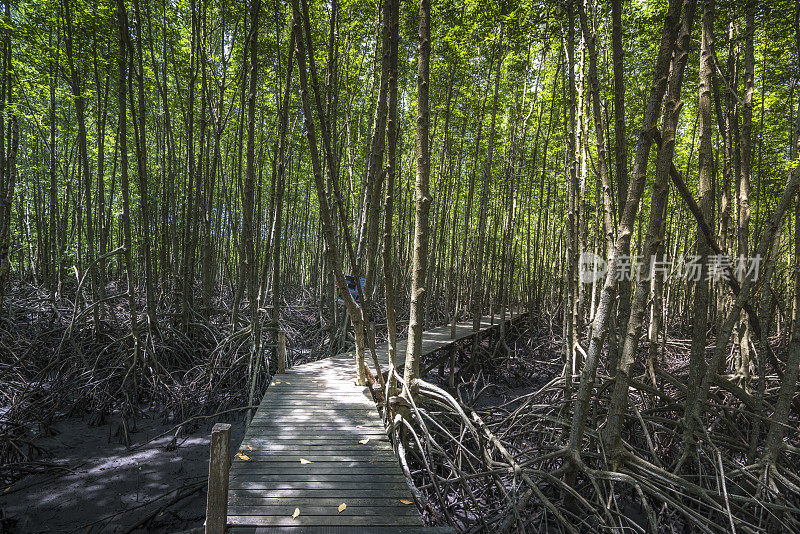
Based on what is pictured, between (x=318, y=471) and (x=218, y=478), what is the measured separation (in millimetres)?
925

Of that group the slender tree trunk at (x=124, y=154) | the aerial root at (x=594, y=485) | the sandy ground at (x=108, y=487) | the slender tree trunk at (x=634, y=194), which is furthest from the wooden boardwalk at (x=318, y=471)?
the slender tree trunk at (x=124, y=154)

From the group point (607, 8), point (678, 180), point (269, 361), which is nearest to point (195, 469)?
point (269, 361)

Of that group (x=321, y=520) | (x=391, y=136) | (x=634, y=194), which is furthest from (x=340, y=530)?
(x=391, y=136)

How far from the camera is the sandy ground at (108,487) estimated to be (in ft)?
10.3

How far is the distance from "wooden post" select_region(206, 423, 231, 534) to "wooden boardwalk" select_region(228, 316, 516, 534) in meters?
0.17

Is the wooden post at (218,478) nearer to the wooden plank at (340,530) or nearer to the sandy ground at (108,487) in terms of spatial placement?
the wooden plank at (340,530)

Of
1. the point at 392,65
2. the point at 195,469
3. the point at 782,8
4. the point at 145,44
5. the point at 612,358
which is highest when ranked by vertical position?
the point at 145,44

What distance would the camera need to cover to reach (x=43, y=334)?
6.13 metres

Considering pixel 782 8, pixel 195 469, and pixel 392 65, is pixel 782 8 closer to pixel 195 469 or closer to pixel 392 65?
pixel 392 65

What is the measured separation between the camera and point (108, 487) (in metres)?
3.62

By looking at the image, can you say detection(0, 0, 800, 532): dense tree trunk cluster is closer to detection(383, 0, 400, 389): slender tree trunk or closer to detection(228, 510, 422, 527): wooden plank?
detection(383, 0, 400, 389): slender tree trunk

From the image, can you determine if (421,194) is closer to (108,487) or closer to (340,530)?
(340,530)

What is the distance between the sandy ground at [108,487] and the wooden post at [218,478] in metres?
1.63

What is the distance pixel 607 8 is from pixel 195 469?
24.1ft
